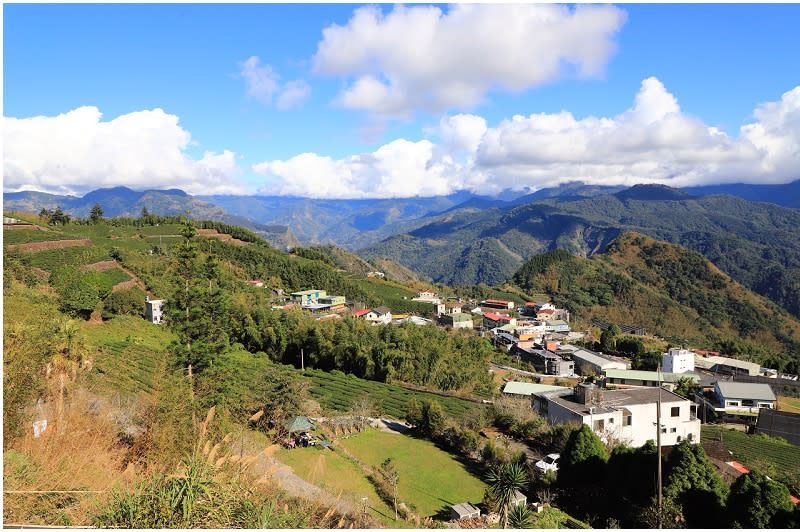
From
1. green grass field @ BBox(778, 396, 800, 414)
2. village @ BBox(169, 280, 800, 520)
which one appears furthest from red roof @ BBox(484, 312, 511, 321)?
green grass field @ BBox(778, 396, 800, 414)

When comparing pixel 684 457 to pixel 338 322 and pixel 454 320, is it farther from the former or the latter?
pixel 454 320

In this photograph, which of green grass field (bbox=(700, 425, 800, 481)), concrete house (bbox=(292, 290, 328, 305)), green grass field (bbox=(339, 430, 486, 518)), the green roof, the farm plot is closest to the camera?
green grass field (bbox=(339, 430, 486, 518))

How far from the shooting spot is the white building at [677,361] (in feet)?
151

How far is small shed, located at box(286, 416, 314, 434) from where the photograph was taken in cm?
1966

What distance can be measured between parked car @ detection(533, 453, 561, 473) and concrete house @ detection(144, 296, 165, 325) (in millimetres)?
29209

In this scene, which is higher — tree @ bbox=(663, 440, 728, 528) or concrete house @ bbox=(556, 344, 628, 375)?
tree @ bbox=(663, 440, 728, 528)

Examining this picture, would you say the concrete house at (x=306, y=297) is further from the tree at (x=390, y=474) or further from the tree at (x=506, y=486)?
the tree at (x=506, y=486)

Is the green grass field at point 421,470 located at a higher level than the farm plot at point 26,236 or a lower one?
lower

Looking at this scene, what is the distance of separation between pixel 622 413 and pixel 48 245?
47.6m

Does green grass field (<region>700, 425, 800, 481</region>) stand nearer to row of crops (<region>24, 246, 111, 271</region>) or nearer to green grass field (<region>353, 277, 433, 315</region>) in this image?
green grass field (<region>353, 277, 433, 315</region>)

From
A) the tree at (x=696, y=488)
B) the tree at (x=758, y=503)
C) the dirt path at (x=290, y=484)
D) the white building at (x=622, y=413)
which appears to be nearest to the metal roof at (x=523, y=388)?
the white building at (x=622, y=413)

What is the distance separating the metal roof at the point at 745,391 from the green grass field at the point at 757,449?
234 inches

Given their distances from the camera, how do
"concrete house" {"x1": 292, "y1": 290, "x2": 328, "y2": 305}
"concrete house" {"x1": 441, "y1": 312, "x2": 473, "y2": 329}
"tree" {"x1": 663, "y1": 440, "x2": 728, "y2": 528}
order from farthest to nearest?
"concrete house" {"x1": 441, "y1": 312, "x2": 473, "y2": 329} < "concrete house" {"x1": 292, "y1": 290, "x2": 328, "y2": 305} < "tree" {"x1": 663, "y1": 440, "x2": 728, "y2": 528}

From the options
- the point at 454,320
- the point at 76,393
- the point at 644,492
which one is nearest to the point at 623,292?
the point at 454,320
